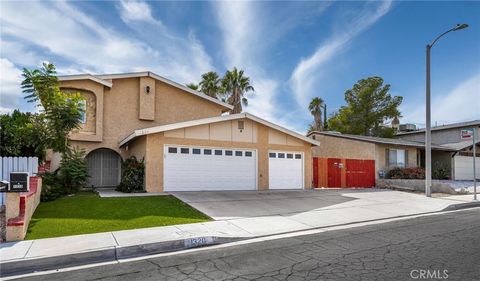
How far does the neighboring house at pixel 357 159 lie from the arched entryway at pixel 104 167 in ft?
39.4

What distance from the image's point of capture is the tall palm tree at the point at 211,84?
35.3 m

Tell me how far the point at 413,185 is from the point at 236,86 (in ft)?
65.5

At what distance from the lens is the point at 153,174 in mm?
15781

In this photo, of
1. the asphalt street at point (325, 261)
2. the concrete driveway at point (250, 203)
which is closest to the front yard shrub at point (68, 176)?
the concrete driveway at point (250, 203)

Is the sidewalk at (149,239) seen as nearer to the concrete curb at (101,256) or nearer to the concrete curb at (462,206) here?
the concrete curb at (101,256)

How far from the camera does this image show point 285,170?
19531 mm

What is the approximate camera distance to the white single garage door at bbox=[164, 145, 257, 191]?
1631 cm

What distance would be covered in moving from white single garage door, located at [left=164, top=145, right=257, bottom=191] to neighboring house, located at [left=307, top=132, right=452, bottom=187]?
5.50 metres

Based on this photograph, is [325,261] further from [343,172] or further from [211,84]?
[211,84]

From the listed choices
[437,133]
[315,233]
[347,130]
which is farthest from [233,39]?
[437,133]

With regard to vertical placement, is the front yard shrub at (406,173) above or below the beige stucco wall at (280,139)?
below

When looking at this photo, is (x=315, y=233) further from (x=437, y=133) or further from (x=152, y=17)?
(x=437, y=133)

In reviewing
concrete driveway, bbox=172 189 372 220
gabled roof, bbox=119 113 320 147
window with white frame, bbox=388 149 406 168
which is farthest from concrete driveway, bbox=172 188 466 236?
window with white frame, bbox=388 149 406 168

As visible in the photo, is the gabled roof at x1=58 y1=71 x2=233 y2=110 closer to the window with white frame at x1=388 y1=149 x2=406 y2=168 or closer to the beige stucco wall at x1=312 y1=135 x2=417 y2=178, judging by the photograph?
the beige stucco wall at x1=312 y1=135 x2=417 y2=178
